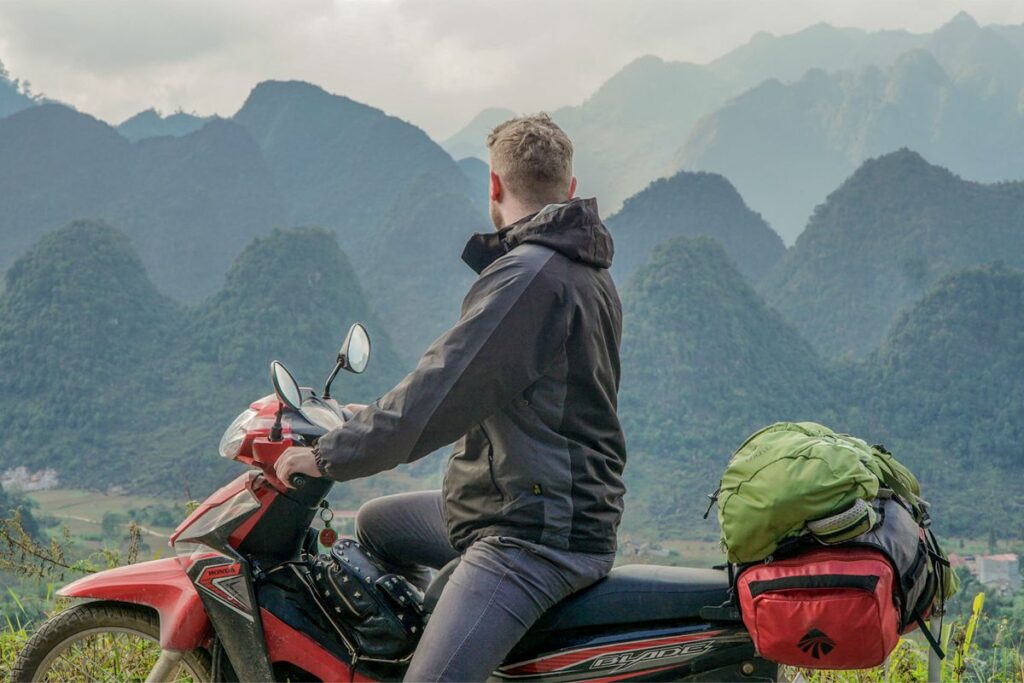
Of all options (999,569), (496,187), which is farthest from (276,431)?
(999,569)

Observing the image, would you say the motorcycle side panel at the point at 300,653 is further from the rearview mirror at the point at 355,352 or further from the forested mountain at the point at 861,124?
the forested mountain at the point at 861,124

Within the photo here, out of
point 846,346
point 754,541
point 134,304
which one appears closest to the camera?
point 754,541

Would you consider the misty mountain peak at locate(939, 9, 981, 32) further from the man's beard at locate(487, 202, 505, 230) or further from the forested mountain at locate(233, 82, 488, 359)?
the man's beard at locate(487, 202, 505, 230)

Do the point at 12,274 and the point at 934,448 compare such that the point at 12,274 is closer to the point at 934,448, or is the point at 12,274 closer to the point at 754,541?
the point at 934,448

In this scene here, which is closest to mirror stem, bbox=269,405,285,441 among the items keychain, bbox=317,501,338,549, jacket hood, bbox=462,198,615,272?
keychain, bbox=317,501,338,549

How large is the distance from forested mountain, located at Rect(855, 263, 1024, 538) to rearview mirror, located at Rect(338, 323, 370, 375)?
5638cm

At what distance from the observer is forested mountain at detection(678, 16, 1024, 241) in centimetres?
11219

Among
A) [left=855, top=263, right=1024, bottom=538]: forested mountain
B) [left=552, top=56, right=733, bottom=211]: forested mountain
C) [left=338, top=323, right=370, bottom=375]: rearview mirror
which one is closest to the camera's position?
[left=338, top=323, right=370, bottom=375]: rearview mirror

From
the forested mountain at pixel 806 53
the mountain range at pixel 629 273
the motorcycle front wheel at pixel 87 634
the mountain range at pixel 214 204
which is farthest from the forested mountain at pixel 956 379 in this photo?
the forested mountain at pixel 806 53

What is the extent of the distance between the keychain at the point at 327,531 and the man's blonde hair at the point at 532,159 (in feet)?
2.78

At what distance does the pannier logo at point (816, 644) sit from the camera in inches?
71.0

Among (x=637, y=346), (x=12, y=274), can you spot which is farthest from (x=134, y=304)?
(x=637, y=346)

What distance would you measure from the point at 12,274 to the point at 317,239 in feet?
58.2

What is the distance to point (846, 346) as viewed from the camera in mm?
79375
